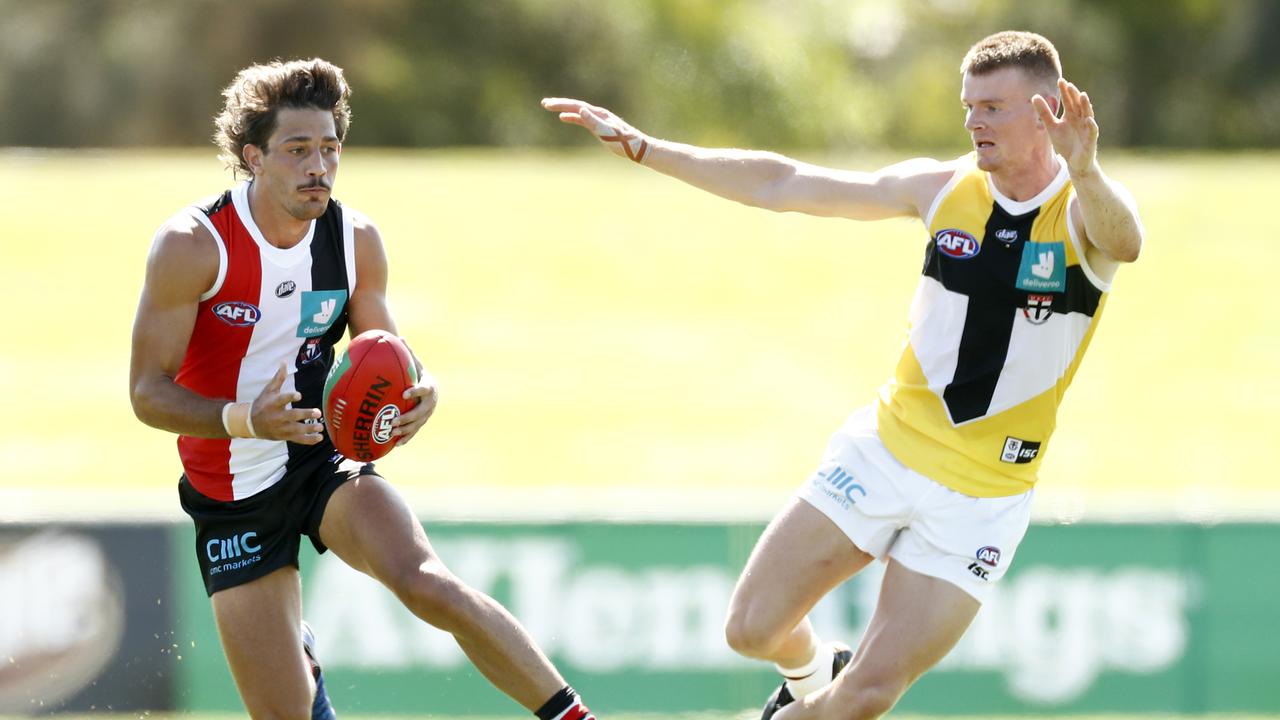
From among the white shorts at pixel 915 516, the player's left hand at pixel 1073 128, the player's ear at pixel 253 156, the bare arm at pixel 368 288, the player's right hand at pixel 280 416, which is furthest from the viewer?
the bare arm at pixel 368 288

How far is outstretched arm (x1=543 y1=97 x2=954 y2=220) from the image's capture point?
542 cm

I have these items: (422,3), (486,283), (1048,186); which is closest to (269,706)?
(1048,186)

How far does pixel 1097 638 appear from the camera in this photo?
326 inches

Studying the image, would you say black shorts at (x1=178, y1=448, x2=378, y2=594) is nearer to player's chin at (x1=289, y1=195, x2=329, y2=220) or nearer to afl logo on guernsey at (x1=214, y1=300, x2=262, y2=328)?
afl logo on guernsey at (x1=214, y1=300, x2=262, y2=328)

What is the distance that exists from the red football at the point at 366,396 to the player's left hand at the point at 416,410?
0.7 inches

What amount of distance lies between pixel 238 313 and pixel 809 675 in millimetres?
2360

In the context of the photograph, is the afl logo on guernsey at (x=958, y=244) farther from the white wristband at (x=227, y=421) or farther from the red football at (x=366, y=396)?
the white wristband at (x=227, y=421)

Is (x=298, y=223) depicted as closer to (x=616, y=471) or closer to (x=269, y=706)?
(x=269, y=706)

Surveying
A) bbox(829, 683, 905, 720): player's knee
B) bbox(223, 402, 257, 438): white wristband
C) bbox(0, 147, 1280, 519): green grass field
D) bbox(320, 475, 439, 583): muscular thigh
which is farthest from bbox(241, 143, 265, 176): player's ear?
bbox(0, 147, 1280, 519): green grass field

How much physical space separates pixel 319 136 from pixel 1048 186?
7.53ft

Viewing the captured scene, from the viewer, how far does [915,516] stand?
543 cm

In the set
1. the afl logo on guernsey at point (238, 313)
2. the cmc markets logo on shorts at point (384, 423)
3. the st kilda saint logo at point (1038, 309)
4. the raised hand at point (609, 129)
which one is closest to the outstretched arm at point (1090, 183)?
the st kilda saint logo at point (1038, 309)

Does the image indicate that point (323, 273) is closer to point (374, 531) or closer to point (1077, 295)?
point (374, 531)

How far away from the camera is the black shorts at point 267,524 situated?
5.38 metres
